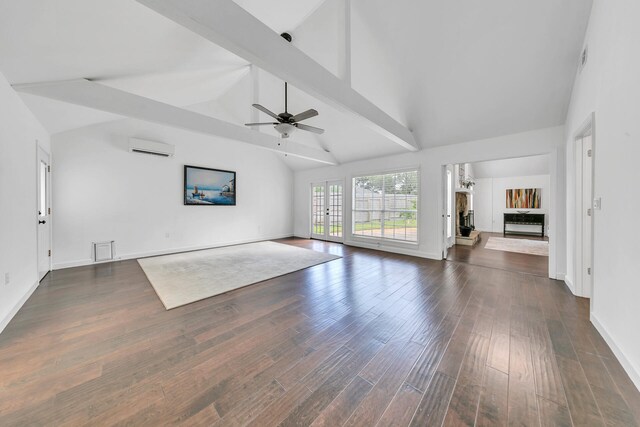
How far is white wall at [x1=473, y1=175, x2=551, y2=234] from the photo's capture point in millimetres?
8742

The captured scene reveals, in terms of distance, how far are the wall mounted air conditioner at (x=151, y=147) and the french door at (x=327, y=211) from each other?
4205mm

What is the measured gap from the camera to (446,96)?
3816 millimetres

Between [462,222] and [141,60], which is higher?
[141,60]

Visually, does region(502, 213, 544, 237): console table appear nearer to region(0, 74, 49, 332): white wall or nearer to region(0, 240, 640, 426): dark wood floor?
region(0, 240, 640, 426): dark wood floor

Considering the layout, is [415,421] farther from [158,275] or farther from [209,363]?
[158,275]

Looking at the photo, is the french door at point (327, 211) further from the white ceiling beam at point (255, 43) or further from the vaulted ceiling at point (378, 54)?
the white ceiling beam at point (255, 43)

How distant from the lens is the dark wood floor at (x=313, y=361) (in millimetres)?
1286

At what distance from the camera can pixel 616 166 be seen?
1817 mm

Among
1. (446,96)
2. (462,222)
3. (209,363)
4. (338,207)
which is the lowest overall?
(209,363)

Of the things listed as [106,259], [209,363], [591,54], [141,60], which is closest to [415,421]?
[209,363]

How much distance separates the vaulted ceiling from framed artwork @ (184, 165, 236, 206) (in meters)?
1.86

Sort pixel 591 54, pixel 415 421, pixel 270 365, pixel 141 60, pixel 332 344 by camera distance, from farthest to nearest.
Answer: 1. pixel 141 60
2. pixel 591 54
3. pixel 332 344
4. pixel 270 365
5. pixel 415 421

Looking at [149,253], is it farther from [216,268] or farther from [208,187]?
[216,268]

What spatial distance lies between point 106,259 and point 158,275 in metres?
1.87
